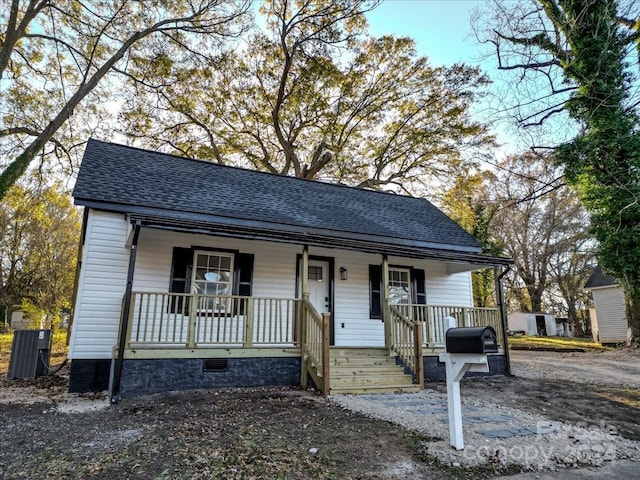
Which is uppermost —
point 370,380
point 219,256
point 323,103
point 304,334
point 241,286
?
point 323,103

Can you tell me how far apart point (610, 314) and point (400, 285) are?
15770 mm

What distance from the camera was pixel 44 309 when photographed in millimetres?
18062

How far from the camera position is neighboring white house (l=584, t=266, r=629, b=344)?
1861 cm

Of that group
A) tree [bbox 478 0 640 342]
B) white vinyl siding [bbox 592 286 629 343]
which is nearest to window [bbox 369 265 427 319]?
tree [bbox 478 0 640 342]

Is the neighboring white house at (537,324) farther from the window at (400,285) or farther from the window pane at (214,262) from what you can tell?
the window pane at (214,262)

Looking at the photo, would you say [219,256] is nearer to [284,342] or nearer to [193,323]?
[193,323]

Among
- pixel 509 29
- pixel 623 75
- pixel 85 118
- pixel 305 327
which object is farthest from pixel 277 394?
pixel 85 118

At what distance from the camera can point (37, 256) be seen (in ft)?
60.8

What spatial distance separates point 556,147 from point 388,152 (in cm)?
1370

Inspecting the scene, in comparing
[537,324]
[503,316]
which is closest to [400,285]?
[503,316]

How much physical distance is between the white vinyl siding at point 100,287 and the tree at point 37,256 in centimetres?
1240

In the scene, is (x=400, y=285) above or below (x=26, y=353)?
above

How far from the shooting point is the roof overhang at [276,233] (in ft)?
21.9

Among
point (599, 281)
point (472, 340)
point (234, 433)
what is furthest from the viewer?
point (599, 281)
